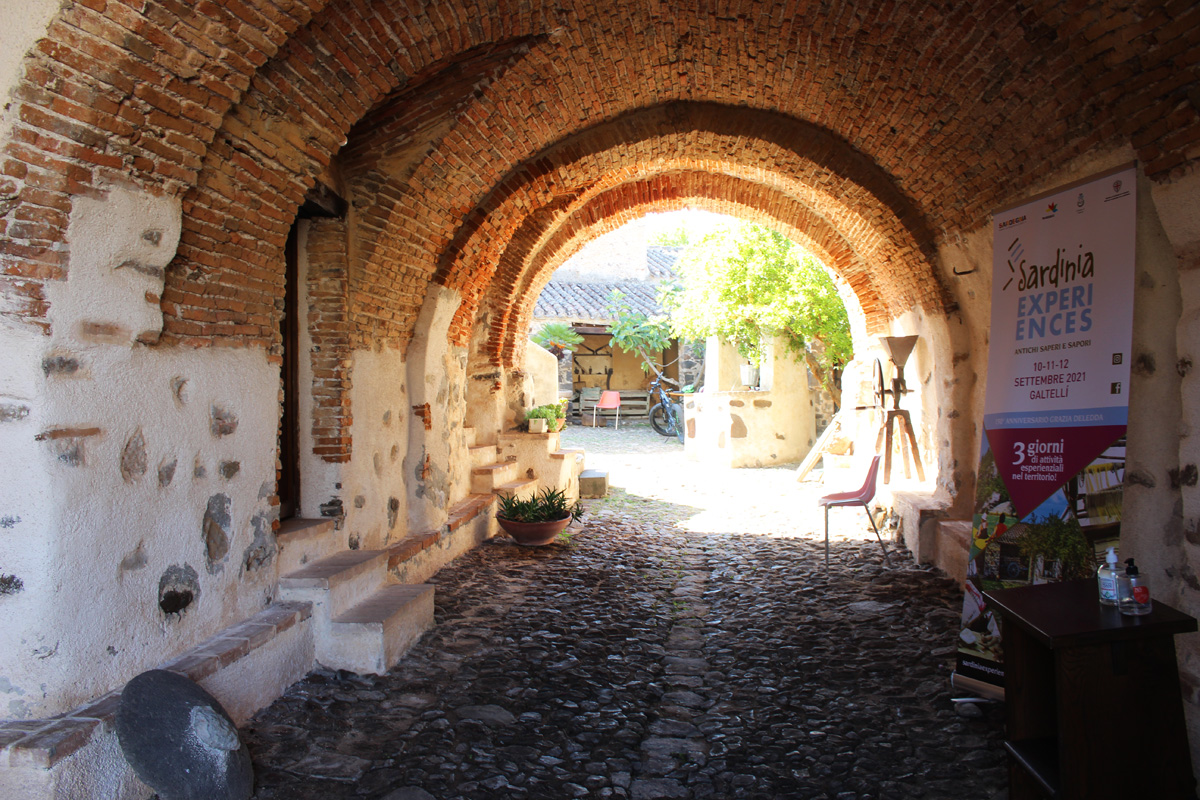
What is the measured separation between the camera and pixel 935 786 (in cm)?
265

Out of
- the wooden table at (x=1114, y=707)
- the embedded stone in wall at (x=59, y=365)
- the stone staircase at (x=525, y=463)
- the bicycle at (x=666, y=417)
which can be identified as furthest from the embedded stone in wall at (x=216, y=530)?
the bicycle at (x=666, y=417)

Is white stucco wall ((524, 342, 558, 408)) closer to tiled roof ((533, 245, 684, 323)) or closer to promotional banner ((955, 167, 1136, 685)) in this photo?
promotional banner ((955, 167, 1136, 685))

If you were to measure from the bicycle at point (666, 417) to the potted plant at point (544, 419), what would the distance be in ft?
28.2

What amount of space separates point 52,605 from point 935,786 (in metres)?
2.99

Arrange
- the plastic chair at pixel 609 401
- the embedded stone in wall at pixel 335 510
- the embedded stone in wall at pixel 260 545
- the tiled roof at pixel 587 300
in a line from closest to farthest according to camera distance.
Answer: the embedded stone in wall at pixel 260 545, the embedded stone in wall at pixel 335 510, the tiled roof at pixel 587 300, the plastic chair at pixel 609 401

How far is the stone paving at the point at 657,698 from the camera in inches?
108

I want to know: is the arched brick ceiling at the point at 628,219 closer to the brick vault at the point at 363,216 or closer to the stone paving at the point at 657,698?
the brick vault at the point at 363,216

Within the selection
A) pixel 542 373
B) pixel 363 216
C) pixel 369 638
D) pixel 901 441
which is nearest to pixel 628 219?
pixel 542 373

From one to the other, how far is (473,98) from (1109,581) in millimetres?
3844

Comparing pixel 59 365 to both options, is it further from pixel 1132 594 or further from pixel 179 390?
pixel 1132 594

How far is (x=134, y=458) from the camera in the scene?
2.72m

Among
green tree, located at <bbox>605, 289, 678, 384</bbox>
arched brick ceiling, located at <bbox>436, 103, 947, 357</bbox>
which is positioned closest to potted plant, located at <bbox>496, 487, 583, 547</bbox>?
arched brick ceiling, located at <bbox>436, 103, 947, 357</bbox>

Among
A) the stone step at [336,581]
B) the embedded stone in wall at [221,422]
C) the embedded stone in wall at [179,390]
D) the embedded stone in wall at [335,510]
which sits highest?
the embedded stone in wall at [179,390]

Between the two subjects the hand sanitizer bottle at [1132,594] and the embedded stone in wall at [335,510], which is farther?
the embedded stone in wall at [335,510]
